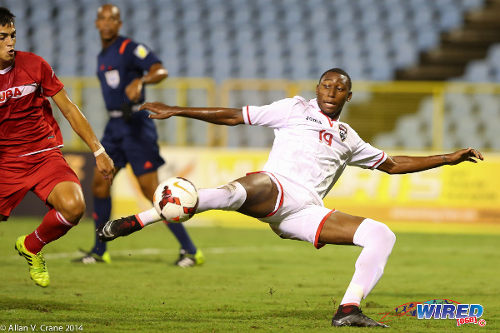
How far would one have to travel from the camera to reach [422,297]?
703 cm

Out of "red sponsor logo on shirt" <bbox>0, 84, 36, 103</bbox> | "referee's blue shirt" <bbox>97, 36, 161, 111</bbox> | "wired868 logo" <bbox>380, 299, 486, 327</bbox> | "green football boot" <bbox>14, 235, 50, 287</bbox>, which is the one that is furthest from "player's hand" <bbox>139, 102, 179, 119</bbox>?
"referee's blue shirt" <bbox>97, 36, 161, 111</bbox>

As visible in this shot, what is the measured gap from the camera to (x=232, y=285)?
→ 7566 millimetres

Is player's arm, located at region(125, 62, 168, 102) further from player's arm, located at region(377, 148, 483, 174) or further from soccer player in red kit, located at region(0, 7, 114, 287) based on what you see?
player's arm, located at region(377, 148, 483, 174)

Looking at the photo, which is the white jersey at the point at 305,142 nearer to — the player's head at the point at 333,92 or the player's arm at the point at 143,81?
the player's head at the point at 333,92

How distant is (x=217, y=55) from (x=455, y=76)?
5481 millimetres

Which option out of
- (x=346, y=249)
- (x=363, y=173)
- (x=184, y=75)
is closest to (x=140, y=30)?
(x=184, y=75)

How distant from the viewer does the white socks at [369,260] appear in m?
5.41

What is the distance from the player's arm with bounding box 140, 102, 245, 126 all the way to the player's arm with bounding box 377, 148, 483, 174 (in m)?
1.26

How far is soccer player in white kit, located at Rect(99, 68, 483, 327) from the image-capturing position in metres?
5.38

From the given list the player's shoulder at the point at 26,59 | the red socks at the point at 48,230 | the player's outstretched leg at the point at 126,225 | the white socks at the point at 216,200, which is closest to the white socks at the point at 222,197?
the white socks at the point at 216,200

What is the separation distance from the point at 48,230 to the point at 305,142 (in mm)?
1972

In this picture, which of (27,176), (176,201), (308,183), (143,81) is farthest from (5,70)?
(143,81)

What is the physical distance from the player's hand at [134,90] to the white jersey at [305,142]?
253cm

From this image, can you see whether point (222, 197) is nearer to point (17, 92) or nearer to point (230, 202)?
point (230, 202)
